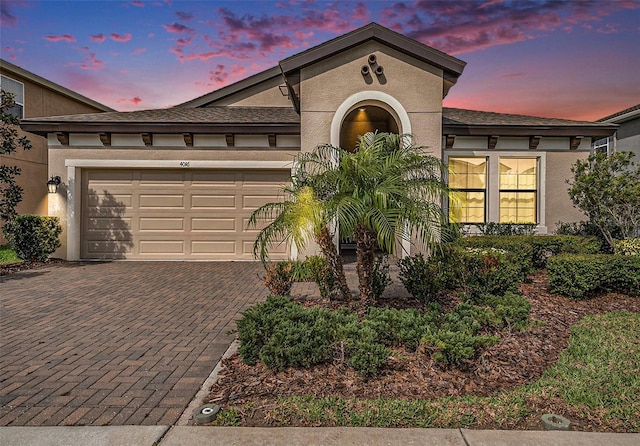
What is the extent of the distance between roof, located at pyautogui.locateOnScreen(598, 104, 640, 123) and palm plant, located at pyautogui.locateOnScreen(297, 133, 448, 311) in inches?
549

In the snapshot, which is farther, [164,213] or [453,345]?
[164,213]

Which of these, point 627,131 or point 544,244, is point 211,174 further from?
point 627,131

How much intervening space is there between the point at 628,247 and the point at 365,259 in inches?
271

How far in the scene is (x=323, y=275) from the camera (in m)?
6.05

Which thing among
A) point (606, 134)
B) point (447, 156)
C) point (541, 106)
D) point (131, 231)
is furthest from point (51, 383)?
point (541, 106)

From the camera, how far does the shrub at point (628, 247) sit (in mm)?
8172

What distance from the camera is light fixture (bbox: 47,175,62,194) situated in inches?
420

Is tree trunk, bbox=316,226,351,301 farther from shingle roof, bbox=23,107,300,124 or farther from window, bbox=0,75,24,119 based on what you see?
window, bbox=0,75,24,119

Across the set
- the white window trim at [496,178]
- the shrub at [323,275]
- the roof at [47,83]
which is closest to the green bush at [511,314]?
the shrub at [323,275]

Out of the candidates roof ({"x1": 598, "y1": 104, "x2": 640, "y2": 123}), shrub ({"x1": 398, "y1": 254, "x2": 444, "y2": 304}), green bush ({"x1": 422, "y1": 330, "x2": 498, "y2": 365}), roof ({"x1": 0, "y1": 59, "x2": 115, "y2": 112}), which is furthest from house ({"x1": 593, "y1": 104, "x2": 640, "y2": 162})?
roof ({"x1": 0, "y1": 59, "x2": 115, "y2": 112})

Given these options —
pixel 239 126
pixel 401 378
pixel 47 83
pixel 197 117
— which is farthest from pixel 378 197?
pixel 47 83

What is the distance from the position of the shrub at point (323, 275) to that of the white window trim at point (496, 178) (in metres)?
6.36

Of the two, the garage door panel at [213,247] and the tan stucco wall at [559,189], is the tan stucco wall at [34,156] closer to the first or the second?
the garage door panel at [213,247]

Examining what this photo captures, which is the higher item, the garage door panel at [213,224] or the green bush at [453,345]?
the garage door panel at [213,224]
